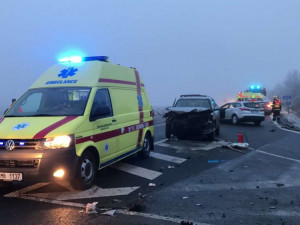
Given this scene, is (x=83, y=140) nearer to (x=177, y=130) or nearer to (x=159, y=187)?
(x=159, y=187)

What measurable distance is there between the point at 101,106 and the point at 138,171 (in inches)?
81.1

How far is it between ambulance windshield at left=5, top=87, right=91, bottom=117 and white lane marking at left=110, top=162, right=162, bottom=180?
215 cm

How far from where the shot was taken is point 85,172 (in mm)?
5863

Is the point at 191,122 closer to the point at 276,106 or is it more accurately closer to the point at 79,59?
the point at 79,59

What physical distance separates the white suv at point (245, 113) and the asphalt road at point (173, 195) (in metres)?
11.0

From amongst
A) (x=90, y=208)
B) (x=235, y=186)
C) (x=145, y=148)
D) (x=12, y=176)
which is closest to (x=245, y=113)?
(x=145, y=148)

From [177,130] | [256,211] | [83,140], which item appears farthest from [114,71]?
[177,130]

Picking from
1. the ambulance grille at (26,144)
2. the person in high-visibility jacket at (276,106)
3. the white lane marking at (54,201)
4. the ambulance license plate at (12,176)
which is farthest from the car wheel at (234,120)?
the ambulance license plate at (12,176)

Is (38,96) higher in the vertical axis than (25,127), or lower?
higher

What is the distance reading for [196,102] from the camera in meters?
13.3

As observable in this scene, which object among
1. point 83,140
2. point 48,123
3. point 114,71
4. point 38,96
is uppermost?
point 114,71

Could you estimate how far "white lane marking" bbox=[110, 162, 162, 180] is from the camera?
281 inches

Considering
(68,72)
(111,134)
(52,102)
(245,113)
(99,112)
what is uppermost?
(68,72)

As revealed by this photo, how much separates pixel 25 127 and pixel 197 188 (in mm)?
3285
